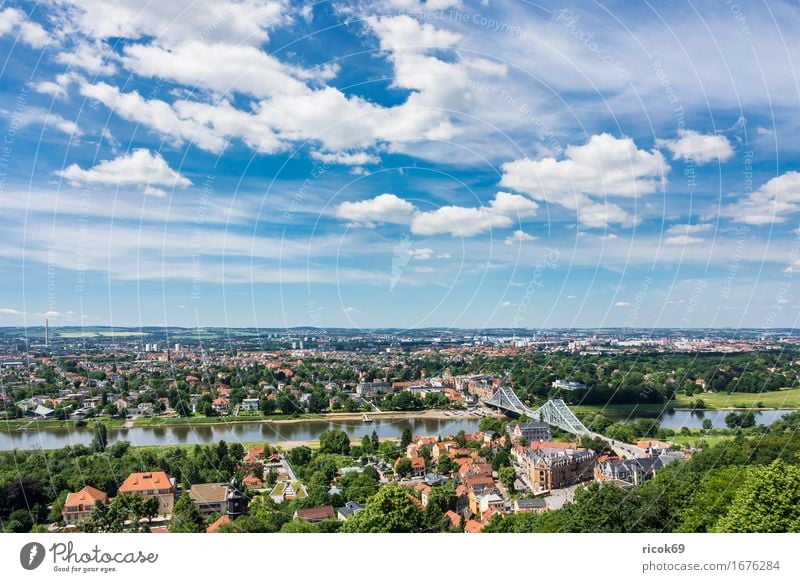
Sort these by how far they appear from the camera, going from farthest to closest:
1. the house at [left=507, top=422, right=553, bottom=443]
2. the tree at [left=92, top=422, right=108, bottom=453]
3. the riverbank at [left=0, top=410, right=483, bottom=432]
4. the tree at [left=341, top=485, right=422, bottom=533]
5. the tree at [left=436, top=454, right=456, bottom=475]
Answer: the house at [left=507, top=422, right=553, bottom=443], the riverbank at [left=0, top=410, right=483, bottom=432], the tree at [left=92, top=422, right=108, bottom=453], the tree at [left=436, top=454, right=456, bottom=475], the tree at [left=341, top=485, right=422, bottom=533]

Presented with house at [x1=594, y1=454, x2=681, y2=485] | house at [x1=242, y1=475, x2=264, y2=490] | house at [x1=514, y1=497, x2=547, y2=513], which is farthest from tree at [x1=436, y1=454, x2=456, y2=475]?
house at [x1=242, y1=475, x2=264, y2=490]

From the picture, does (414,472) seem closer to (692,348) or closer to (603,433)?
(603,433)

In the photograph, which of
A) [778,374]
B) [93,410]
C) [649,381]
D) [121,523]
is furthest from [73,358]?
[778,374]

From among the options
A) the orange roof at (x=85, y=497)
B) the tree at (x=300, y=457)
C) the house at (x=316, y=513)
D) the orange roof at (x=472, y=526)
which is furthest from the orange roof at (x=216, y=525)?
the tree at (x=300, y=457)

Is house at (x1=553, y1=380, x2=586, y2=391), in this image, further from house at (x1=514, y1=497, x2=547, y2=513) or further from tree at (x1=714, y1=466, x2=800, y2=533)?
tree at (x1=714, y1=466, x2=800, y2=533)

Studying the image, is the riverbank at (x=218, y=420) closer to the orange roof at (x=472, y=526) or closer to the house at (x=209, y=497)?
the house at (x=209, y=497)
